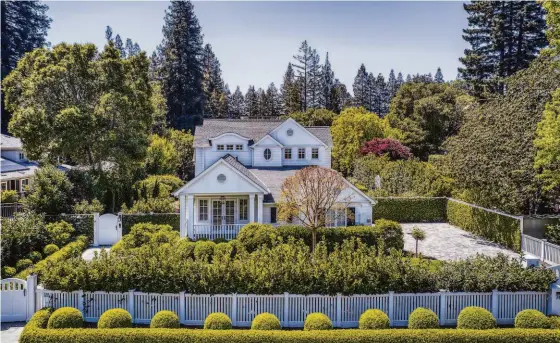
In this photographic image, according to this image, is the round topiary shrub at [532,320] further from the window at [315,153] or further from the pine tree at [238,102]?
the pine tree at [238,102]

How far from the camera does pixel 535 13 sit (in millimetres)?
41938

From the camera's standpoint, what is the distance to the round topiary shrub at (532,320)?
1266 cm

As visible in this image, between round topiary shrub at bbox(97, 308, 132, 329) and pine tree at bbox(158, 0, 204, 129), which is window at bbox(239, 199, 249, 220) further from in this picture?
pine tree at bbox(158, 0, 204, 129)

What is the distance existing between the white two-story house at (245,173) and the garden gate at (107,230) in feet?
13.3

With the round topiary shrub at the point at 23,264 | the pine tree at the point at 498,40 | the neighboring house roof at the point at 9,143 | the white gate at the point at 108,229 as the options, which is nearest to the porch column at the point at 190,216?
the white gate at the point at 108,229

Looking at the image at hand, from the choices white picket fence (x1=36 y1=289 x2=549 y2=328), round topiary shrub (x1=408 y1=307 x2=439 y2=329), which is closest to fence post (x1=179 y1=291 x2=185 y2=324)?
white picket fence (x1=36 y1=289 x2=549 y2=328)

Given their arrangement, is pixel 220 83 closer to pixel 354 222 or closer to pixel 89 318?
pixel 354 222

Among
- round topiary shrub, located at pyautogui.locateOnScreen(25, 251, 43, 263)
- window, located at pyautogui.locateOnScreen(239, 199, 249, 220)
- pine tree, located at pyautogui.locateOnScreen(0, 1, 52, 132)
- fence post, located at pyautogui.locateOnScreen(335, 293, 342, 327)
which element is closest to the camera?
fence post, located at pyautogui.locateOnScreen(335, 293, 342, 327)

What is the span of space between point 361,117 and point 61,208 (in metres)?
32.2

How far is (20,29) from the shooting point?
2126 inches

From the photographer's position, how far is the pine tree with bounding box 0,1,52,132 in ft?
168

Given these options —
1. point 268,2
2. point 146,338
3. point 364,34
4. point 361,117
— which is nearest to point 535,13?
point 361,117

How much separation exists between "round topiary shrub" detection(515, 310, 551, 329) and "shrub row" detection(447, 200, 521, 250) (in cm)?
1038

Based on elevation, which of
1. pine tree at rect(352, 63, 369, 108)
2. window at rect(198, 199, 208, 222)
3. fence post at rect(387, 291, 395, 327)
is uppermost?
pine tree at rect(352, 63, 369, 108)
